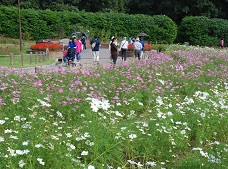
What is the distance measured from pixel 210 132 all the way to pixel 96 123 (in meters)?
2.27

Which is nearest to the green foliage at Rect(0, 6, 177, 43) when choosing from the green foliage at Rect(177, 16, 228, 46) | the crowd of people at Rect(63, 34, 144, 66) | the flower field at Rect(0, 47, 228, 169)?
the green foliage at Rect(177, 16, 228, 46)

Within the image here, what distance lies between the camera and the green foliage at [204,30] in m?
40.0

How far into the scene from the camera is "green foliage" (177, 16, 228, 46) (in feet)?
131

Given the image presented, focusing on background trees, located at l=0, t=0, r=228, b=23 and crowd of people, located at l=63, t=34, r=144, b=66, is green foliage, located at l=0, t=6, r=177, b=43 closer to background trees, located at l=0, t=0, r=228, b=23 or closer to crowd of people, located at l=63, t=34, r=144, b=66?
background trees, located at l=0, t=0, r=228, b=23

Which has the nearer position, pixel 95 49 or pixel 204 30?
pixel 95 49

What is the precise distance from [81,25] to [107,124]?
109ft

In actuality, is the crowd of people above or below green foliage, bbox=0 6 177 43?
below

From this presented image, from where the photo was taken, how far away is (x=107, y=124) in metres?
5.19

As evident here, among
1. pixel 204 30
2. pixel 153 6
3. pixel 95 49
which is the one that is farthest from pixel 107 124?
pixel 153 6

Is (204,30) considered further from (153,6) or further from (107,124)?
(107,124)

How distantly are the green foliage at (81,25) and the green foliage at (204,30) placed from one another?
2133mm

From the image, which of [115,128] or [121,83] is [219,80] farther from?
[115,128]

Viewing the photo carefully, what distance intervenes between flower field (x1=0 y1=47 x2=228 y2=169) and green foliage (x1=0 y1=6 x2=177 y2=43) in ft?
87.7

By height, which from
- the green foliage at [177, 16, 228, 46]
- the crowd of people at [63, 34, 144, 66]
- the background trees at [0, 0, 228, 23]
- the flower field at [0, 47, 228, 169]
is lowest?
the flower field at [0, 47, 228, 169]
